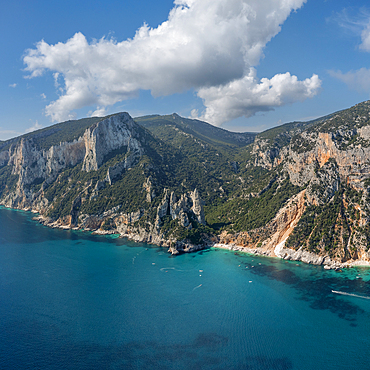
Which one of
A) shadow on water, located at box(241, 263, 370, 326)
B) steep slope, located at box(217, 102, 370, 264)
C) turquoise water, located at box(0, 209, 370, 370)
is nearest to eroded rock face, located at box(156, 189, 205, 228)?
steep slope, located at box(217, 102, 370, 264)

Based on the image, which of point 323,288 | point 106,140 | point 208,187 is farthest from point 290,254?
point 106,140

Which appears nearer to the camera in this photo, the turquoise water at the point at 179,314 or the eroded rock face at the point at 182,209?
the turquoise water at the point at 179,314

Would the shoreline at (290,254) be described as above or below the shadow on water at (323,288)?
above

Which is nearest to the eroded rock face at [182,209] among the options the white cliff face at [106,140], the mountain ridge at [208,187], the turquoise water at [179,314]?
the mountain ridge at [208,187]

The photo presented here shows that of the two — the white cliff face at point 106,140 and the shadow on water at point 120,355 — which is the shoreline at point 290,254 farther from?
the white cliff face at point 106,140

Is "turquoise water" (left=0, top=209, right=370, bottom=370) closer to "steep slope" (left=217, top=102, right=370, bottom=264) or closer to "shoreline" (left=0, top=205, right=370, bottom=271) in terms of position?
"shoreline" (left=0, top=205, right=370, bottom=271)

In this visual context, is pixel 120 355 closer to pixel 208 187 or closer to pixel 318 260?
pixel 318 260
